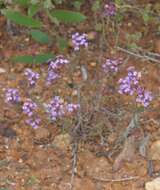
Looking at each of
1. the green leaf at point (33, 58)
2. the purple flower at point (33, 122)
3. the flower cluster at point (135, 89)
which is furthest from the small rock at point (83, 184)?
the green leaf at point (33, 58)

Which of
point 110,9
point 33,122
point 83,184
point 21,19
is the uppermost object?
point 110,9

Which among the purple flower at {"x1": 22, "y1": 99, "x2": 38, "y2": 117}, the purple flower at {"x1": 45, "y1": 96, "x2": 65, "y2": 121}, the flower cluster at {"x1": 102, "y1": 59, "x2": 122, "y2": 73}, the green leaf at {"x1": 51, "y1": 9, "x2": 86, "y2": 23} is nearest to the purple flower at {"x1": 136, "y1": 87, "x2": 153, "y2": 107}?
the flower cluster at {"x1": 102, "y1": 59, "x2": 122, "y2": 73}

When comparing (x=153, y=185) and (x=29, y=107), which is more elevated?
(x=29, y=107)

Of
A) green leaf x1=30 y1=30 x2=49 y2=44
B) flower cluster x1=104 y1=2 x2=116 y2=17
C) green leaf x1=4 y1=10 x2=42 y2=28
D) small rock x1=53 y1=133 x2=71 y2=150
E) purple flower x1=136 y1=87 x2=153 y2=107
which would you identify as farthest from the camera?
green leaf x1=30 y1=30 x2=49 y2=44

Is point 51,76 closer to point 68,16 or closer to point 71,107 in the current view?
point 71,107

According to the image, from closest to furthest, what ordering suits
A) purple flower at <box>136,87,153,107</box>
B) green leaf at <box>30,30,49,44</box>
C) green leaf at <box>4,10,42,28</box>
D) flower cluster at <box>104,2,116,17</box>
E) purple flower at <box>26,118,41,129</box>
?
purple flower at <box>136,87,153,107</box>, purple flower at <box>26,118,41,129</box>, flower cluster at <box>104,2,116,17</box>, green leaf at <box>4,10,42,28</box>, green leaf at <box>30,30,49,44</box>

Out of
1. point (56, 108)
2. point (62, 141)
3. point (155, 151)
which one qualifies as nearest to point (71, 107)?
point (56, 108)

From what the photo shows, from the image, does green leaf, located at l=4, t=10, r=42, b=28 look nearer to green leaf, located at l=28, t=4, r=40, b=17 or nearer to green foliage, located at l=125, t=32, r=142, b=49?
green leaf, located at l=28, t=4, r=40, b=17

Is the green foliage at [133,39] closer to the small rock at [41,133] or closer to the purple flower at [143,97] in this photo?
the purple flower at [143,97]
